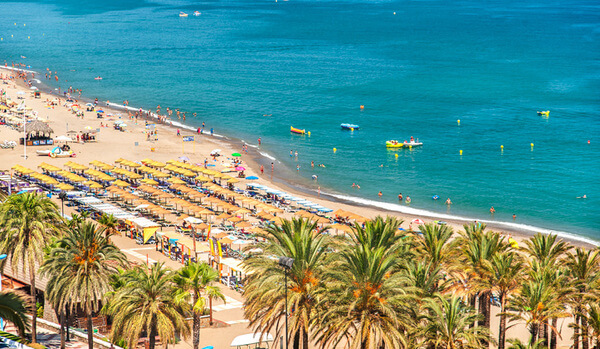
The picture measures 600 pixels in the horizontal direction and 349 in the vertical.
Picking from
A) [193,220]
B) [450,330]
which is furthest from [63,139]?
[450,330]

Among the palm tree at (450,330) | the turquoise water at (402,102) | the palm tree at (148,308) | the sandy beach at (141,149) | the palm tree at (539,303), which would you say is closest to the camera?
the palm tree at (450,330)

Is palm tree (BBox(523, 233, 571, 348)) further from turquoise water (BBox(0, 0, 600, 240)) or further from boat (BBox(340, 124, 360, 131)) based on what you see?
boat (BBox(340, 124, 360, 131))

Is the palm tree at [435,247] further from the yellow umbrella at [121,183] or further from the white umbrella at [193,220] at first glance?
the yellow umbrella at [121,183]

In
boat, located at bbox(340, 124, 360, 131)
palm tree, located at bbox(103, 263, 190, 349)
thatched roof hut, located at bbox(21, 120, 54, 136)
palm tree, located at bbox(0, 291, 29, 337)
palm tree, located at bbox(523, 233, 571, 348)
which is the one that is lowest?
palm tree, located at bbox(103, 263, 190, 349)

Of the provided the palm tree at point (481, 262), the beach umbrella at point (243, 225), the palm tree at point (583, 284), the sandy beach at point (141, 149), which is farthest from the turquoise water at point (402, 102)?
the palm tree at point (481, 262)

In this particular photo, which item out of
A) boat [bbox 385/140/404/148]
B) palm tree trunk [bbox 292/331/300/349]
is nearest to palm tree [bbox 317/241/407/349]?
palm tree trunk [bbox 292/331/300/349]

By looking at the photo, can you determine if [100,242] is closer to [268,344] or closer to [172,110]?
[268,344]
